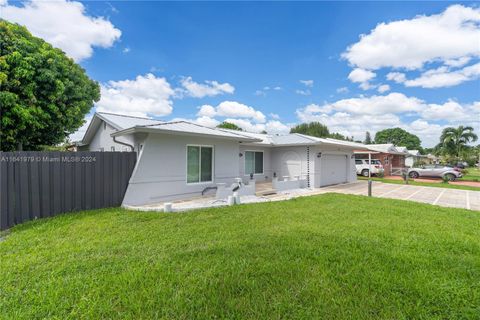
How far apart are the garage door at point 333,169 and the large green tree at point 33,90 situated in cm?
1452

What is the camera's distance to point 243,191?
9.55m

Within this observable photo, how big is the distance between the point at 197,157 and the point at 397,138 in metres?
83.7

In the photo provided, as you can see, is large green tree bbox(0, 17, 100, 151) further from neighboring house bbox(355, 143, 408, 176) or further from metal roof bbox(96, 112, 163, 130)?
neighboring house bbox(355, 143, 408, 176)

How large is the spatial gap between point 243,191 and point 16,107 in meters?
9.79

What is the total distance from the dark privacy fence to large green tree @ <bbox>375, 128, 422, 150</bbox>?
8125cm

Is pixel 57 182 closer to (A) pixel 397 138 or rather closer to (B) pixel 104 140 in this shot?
(B) pixel 104 140

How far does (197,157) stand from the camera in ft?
29.8

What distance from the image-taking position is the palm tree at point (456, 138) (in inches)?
1297

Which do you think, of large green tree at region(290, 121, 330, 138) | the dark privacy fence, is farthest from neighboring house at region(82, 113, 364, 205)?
large green tree at region(290, 121, 330, 138)

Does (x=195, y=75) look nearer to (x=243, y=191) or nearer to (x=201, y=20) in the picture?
(x=201, y=20)

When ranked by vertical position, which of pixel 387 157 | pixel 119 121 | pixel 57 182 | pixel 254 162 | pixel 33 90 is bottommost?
pixel 57 182

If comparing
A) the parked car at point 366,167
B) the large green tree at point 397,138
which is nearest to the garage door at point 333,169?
the parked car at point 366,167

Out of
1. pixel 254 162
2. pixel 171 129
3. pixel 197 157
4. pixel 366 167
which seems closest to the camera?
pixel 171 129

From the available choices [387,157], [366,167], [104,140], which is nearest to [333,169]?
[366,167]
